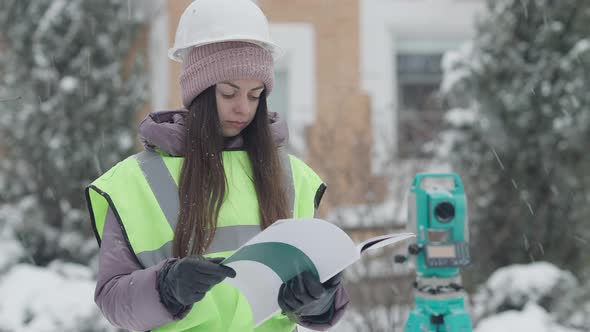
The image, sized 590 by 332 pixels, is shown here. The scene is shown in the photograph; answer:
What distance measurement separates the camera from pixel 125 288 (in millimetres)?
1637

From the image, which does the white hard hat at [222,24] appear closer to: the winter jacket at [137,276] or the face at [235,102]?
the face at [235,102]

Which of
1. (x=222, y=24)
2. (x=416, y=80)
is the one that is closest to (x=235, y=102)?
(x=222, y=24)

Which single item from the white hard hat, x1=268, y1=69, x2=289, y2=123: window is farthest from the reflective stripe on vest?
x1=268, y1=69, x2=289, y2=123: window

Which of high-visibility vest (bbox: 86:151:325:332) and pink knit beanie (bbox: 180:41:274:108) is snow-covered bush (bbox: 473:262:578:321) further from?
pink knit beanie (bbox: 180:41:274:108)

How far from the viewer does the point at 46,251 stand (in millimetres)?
5508

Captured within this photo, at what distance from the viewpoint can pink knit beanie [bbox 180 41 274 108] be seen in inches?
72.1

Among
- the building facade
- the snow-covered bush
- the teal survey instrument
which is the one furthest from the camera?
the building facade

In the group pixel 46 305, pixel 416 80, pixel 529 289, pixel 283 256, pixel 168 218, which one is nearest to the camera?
pixel 283 256

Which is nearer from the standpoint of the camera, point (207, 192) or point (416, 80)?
point (207, 192)

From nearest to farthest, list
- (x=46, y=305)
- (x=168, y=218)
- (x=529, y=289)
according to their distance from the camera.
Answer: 1. (x=168, y=218)
2. (x=46, y=305)
3. (x=529, y=289)

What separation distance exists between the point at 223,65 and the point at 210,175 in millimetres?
268

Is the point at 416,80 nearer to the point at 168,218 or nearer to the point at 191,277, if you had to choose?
the point at 168,218

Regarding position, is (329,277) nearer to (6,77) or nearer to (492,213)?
(492,213)

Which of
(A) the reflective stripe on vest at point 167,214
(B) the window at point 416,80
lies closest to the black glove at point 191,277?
(A) the reflective stripe on vest at point 167,214
